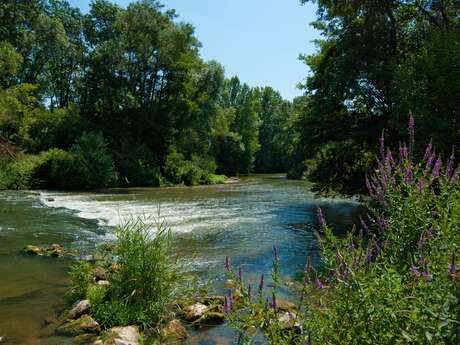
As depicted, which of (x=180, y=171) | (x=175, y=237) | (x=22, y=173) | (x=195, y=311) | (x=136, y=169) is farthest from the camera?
(x=180, y=171)

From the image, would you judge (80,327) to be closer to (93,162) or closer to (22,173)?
(22,173)

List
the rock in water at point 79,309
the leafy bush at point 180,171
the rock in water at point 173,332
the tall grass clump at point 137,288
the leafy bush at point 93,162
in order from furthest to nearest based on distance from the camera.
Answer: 1. the leafy bush at point 180,171
2. the leafy bush at point 93,162
3. the rock in water at point 79,309
4. the tall grass clump at point 137,288
5. the rock in water at point 173,332

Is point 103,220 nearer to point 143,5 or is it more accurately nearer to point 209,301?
point 209,301

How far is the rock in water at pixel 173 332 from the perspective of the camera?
Result: 569 centimetres

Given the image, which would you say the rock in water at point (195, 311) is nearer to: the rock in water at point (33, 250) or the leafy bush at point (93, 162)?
the rock in water at point (33, 250)

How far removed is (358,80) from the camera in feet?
58.5

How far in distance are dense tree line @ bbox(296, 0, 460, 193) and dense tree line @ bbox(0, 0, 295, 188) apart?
1962cm

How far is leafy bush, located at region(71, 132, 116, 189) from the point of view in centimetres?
3181

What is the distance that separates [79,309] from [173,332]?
162cm

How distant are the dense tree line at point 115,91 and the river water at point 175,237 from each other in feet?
49.6

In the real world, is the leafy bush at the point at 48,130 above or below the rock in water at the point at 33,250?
above

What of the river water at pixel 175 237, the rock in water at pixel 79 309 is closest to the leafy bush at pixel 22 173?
the river water at pixel 175 237

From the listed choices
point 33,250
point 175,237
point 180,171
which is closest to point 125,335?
point 33,250

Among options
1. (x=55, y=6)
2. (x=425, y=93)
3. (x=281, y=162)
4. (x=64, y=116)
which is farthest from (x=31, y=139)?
(x=281, y=162)
